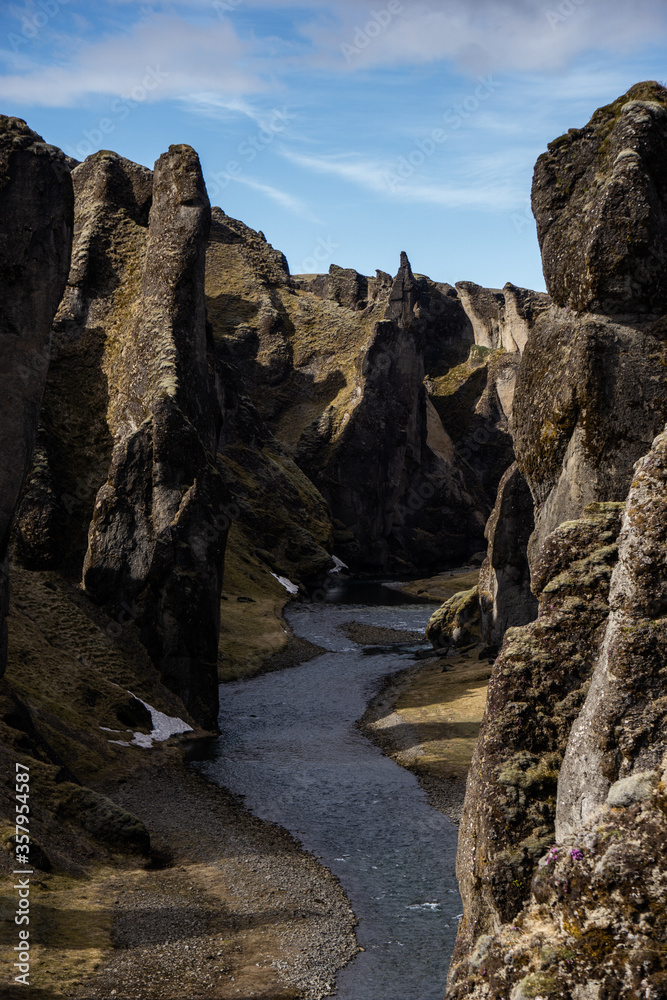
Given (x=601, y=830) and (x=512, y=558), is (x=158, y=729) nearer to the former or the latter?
(x=512, y=558)

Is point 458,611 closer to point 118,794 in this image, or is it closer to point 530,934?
point 118,794

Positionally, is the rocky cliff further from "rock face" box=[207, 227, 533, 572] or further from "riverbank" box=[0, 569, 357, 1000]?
"rock face" box=[207, 227, 533, 572]

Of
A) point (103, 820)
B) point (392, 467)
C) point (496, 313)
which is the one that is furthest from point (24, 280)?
point (496, 313)

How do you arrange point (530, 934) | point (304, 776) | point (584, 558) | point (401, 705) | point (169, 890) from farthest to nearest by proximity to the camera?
point (401, 705), point (304, 776), point (169, 890), point (584, 558), point (530, 934)

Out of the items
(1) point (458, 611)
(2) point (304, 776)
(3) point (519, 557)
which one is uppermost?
(3) point (519, 557)

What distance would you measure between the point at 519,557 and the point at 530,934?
39.0m

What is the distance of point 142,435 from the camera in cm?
4234

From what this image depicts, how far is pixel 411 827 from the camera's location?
90.9 feet

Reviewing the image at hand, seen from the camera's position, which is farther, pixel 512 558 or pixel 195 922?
pixel 512 558

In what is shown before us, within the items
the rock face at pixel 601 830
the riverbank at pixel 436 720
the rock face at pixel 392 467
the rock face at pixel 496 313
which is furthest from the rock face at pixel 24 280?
the rock face at pixel 496 313

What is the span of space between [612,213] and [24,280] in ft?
74.8

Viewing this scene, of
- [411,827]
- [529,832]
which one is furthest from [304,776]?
[529,832]

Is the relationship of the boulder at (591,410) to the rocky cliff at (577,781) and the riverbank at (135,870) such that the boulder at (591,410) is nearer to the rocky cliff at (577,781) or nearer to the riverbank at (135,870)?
the rocky cliff at (577,781)

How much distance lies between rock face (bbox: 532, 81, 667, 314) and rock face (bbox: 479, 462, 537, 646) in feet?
81.0
